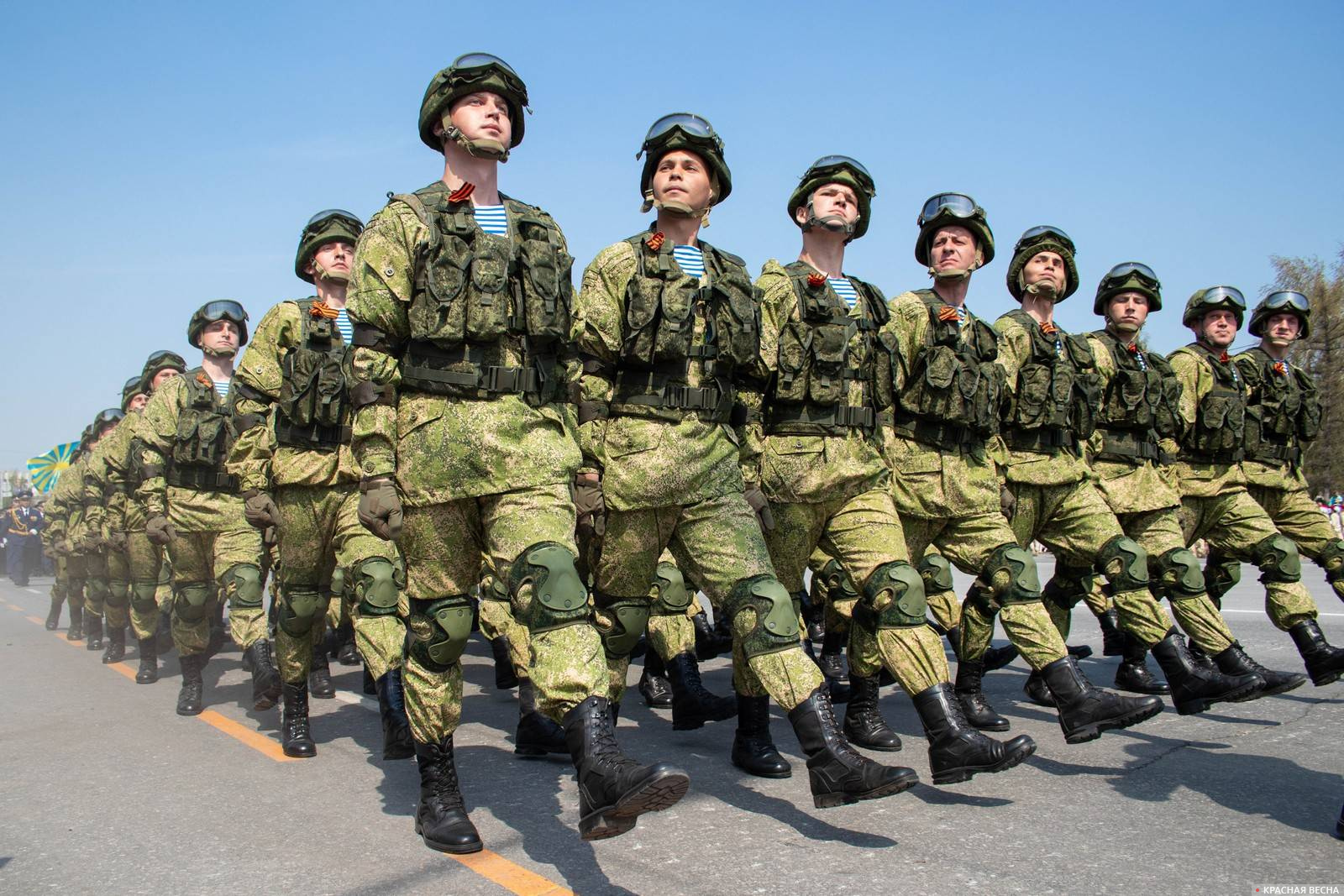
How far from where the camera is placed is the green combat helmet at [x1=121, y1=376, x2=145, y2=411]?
39.0 ft

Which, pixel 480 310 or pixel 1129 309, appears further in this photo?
pixel 1129 309

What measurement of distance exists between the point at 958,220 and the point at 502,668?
440 cm

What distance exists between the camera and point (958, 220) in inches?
226

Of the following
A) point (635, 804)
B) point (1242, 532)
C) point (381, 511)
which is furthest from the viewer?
point (1242, 532)

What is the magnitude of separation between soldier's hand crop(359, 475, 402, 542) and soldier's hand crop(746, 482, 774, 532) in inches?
62.7

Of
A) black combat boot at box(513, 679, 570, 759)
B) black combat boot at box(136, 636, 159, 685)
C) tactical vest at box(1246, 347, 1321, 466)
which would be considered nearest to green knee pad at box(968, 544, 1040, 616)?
black combat boot at box(513, 679, 570, 759)

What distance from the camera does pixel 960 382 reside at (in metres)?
5.55

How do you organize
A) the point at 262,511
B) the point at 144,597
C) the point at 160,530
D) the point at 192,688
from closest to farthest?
the point at 262,511 < the point at 192,688 < the point at 160,530 < the point at 144,597

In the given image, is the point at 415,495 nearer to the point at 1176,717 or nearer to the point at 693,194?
the point at 693,194

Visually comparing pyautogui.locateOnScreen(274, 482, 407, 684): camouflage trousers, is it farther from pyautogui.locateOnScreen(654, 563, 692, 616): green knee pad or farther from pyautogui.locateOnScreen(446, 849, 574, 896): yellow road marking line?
pyautogui.locateOnScreen(446, 849, 574, 896): yellow road marking line

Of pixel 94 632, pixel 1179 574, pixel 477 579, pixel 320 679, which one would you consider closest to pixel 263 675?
pixel 320 679

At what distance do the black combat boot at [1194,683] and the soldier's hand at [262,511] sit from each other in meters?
4.97

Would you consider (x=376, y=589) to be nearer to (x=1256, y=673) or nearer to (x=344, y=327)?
(x=344, y=327)

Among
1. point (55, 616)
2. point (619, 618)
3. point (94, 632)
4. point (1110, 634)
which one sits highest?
point (619, 618)
